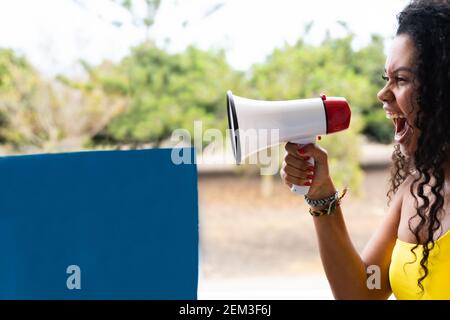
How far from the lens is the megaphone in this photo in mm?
935

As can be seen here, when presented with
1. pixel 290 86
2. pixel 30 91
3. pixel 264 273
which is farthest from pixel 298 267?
pixel 30 91

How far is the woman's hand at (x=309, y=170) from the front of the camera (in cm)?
97

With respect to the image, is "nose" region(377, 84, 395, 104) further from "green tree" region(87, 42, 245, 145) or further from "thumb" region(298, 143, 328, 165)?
"green tree" region(87, 42, 245, 145)

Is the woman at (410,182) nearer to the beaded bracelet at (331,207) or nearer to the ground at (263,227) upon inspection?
the beaded bracelet at (331,207)

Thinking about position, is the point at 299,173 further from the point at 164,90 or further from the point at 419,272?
the point at 164,90

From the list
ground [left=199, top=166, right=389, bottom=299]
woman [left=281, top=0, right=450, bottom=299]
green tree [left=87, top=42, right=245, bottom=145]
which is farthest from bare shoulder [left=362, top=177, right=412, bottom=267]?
ground [left=199, top=166, right=389, bottom=299]

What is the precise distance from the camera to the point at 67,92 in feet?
10.4

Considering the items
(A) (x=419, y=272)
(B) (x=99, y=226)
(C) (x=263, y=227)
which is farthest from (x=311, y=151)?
(C) (x=263, y=227)

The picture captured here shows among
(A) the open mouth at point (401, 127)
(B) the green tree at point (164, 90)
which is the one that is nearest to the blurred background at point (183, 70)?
(B) the green tree at point (164, 90)

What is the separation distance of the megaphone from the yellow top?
0.75ft

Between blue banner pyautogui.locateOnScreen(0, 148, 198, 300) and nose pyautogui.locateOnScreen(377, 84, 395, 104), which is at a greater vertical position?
nose pyautogui.locateOnScreen(377, 84, 395, 104)
